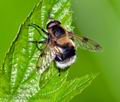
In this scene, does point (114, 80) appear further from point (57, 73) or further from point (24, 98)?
point (24, 98)

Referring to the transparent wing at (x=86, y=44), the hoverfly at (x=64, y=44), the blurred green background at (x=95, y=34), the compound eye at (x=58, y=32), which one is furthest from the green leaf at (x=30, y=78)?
the blurred green background at (x=95, y=34)

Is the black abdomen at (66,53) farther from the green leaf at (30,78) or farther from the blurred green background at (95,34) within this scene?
the green leaf at (30,78)

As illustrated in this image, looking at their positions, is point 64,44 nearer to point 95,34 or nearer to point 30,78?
point 95,34

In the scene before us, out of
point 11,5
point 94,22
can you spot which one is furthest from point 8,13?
point 94,22

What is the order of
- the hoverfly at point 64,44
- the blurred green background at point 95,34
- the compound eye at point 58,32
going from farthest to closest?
1. the blurred green background at point 95,34
2. the compound eye at point 58,32
3. the hoverfly at point 64,44

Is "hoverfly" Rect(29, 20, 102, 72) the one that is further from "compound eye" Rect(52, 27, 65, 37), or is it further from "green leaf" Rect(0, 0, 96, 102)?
"green leaf" Rect(0, 0, 96, 102)

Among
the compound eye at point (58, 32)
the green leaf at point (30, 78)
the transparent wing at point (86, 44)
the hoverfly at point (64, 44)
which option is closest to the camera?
the green leaf at point (30, 78)
